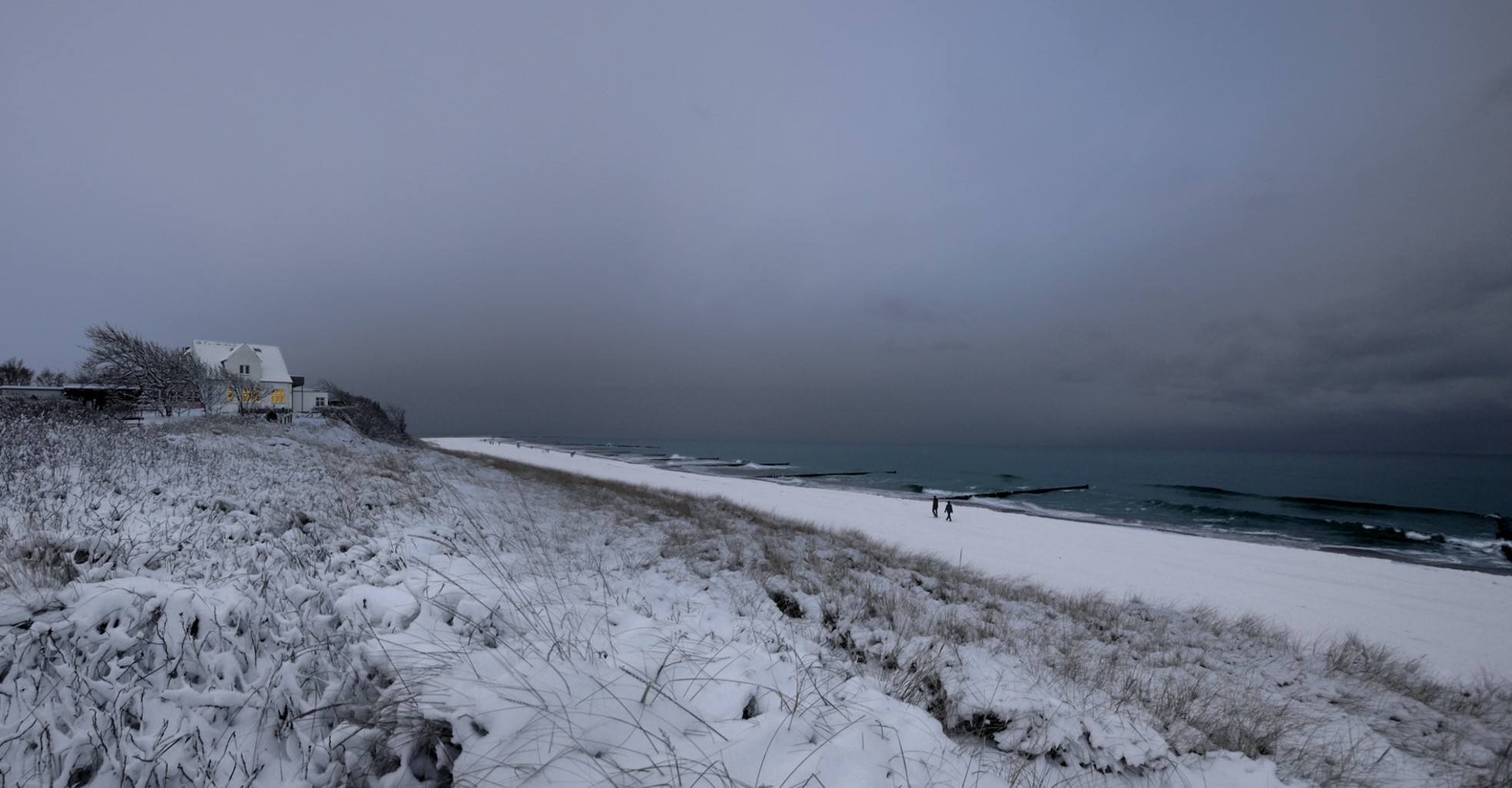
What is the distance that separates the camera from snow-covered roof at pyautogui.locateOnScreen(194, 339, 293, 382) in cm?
3844

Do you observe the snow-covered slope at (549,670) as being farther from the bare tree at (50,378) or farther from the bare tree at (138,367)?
the bare tree at (50,378)

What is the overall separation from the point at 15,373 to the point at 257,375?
13.0 m

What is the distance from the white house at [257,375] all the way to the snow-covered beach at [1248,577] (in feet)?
121

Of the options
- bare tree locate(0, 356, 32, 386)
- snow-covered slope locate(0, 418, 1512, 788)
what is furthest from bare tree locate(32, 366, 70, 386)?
snow-covered slope locate(0, 418, 1512, 788)

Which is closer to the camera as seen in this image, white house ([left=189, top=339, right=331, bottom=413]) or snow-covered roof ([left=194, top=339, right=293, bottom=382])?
white house ([left=189, top=339, right=331, bottom=413])

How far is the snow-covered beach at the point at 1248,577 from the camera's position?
45.8ft

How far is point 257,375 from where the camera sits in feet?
137

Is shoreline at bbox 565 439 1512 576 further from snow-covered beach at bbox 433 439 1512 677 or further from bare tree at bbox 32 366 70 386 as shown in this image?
bare tree at bbox 32 366 70 386

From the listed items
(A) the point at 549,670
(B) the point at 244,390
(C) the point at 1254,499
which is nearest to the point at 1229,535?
(C) the point at 1254,499

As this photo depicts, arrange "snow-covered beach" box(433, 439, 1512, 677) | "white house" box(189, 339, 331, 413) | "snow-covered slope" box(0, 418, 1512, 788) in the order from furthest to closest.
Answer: "white house" box(189, 339, 331, 413)
"snow-covered beach" box(433, 439, 1512, 677)
"snow-covered slope" box(0, 418, 1512, 788)

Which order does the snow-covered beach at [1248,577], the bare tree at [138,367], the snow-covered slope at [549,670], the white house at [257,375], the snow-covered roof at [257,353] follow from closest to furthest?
1. the snow-covered slope at [549,670]
2. the snow-covered beach at [1248,577]
3. the bare tree at [138,367]
4. the white house at [257,375]
5. the snow-covered roof at [257,353]

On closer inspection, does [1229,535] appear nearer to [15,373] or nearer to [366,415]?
[366,415]

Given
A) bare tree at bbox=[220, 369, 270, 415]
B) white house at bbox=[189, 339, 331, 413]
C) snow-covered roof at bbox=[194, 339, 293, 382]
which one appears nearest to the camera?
bare tree at bbox=[220, 369, 270, 415]

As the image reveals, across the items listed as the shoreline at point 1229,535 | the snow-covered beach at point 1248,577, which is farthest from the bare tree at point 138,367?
the shoreline at point 1229,535
